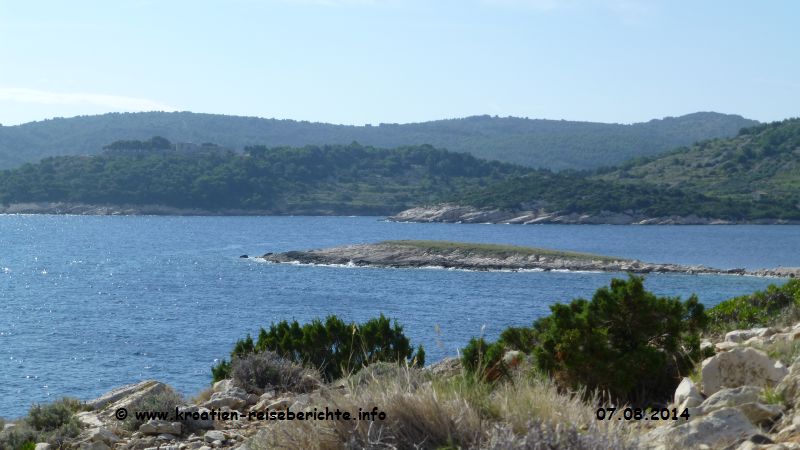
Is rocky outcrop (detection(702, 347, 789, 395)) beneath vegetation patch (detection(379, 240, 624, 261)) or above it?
above

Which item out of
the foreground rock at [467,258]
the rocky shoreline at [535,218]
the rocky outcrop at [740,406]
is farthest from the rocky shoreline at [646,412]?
the rocky shoreline at [535,218]

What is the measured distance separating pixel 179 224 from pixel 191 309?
355 feet

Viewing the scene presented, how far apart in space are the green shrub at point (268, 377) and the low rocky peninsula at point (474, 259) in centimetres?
6725

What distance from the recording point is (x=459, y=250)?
85.5m

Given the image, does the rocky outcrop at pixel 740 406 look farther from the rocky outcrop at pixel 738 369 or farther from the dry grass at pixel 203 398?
the dry grass at pixel 203 398

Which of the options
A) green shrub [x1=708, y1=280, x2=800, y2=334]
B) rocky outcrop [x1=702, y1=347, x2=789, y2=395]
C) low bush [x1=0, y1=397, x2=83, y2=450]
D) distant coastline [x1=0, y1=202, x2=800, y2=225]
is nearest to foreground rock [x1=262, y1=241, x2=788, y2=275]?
green shrub [x1=708, y1=280, x2=800, y2=334]

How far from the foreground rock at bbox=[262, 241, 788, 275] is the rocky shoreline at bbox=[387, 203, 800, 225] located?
7489 cm

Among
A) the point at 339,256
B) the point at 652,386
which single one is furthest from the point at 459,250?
the point at 652,386

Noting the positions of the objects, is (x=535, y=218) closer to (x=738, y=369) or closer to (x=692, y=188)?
(x=692, y=188)

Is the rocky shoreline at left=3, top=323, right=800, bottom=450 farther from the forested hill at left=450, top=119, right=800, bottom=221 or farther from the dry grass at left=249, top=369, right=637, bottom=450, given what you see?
the forested hill at left=450, top=119, right=800, bottom=221

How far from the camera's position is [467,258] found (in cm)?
→ 8338

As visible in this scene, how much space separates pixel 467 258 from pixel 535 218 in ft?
262

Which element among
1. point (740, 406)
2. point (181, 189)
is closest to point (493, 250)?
point (740, 406)

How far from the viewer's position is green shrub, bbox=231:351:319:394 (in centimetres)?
1093
